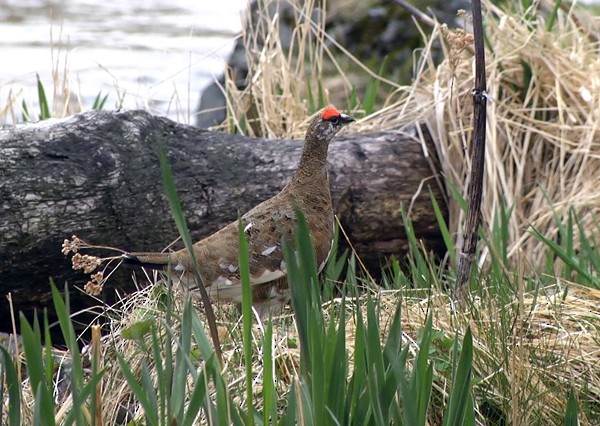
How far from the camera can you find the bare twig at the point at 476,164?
2.73 meters

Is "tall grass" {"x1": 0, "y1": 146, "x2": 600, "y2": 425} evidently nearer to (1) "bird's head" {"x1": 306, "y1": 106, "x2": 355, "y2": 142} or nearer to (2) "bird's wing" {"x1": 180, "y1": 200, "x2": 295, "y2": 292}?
(2) "bird's wing" {"x1": 180, "y1": 200, "x2": 295, "y2": 292}

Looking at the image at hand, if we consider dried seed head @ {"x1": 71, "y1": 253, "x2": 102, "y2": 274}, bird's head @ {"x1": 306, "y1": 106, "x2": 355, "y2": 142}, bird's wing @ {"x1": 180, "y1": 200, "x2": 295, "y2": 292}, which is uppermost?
bird's head @ {"x1": 306, "y1": 106, "x2": 355, "y2": 142}

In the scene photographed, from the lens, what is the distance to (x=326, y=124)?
331cm

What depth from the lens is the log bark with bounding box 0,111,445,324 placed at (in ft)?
10.6

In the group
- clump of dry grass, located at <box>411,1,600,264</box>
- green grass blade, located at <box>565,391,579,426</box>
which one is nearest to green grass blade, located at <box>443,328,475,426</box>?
green grass blade, located at <box>565,391,579,426</box>

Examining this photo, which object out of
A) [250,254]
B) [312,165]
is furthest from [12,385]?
[312,165]

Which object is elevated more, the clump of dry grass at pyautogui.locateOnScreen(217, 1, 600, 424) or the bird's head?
the bird's head

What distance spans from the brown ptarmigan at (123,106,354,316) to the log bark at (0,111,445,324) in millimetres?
415

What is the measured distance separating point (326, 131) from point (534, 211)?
1428mm

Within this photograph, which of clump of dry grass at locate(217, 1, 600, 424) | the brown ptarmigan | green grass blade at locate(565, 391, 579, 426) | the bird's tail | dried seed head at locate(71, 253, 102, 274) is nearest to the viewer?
green grass blade at locate(565, 391, 579, 426)

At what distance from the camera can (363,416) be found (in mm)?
1908

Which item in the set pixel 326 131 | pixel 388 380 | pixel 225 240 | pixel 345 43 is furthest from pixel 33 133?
pixel 345 43

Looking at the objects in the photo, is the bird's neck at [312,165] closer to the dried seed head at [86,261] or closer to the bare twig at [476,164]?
the bare twig at [476,164]

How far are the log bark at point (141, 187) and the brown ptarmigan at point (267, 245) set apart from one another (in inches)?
16.3
